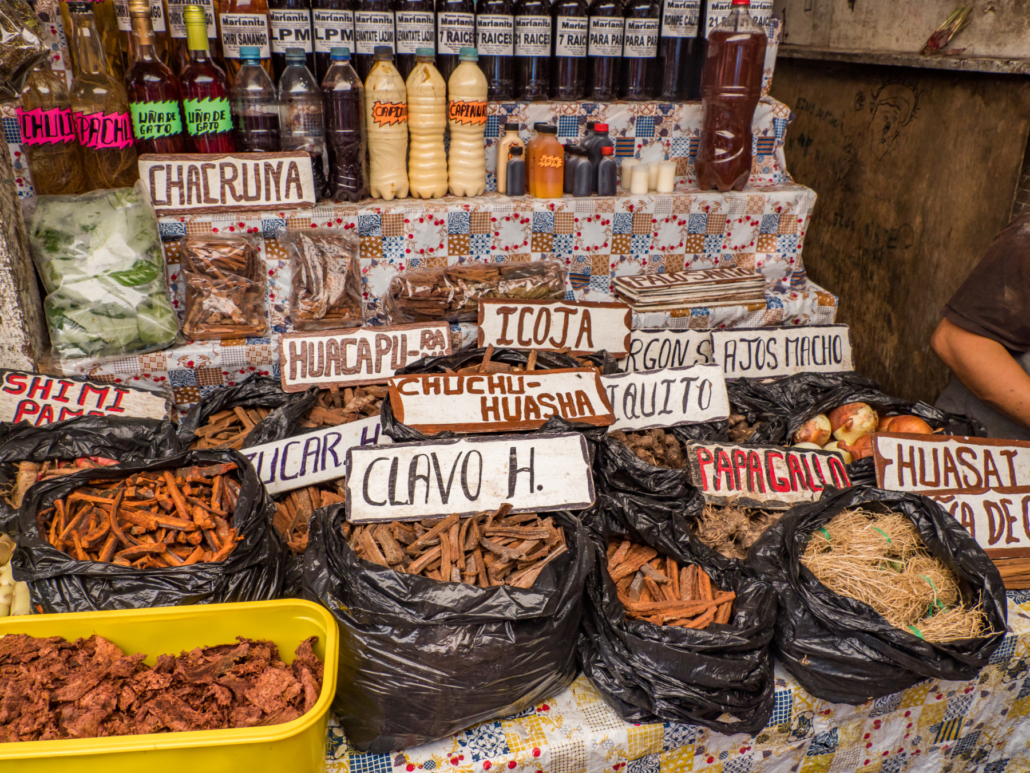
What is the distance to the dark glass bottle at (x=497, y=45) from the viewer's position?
312 centimetres

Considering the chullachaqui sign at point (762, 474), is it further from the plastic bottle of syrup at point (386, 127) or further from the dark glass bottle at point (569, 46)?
the dark glass bottle at point (569, 46)

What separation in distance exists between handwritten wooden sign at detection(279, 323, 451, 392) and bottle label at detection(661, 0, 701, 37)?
5.79 ft

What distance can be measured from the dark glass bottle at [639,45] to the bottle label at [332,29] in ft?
4.04

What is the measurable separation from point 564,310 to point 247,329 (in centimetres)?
132

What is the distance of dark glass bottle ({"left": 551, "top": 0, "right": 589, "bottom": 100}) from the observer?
3160 millimetres

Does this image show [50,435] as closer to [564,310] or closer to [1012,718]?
[564,310]

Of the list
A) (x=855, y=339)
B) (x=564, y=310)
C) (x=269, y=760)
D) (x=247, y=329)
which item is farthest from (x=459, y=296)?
(x=855, y=339)

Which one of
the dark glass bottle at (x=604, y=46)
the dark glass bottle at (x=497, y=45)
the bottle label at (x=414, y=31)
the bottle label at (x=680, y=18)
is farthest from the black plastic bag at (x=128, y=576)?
the bottle label at (x=680, y=18)

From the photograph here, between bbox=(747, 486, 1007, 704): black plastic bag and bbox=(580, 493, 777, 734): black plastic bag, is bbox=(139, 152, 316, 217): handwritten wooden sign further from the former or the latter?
bbox=(747, 486, 1007, 704): black plastic bag

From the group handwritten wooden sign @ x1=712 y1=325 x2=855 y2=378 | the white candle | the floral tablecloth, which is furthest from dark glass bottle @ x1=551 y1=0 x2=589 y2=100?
the floral tablecloth

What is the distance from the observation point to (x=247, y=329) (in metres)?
2.94

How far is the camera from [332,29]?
2.97 metres

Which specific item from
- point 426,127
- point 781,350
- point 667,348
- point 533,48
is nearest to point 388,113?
point 426,127

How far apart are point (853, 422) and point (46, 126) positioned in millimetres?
3236
